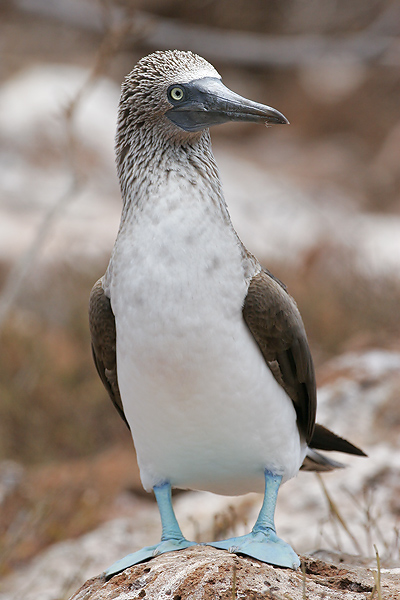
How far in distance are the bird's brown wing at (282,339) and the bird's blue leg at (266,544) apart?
463 millimetres

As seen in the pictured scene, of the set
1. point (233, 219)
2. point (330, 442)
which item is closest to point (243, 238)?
point (233, 219)

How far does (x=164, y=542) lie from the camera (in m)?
3.35

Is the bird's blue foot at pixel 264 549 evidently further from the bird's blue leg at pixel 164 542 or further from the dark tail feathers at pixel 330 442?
the dark tail feathers at pixel 330 442

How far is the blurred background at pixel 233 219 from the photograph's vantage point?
5836 millimetres

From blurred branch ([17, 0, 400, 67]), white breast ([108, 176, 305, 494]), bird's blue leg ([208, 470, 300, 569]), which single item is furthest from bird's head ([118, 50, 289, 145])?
blurred branch ([17, 0, 400, 67])

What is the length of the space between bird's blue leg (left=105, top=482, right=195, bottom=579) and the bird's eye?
5.72 feet

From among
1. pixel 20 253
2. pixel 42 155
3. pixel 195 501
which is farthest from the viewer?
pixel 42 155

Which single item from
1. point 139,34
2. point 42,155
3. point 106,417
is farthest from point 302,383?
point 42,155

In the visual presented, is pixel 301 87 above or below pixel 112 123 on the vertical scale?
above

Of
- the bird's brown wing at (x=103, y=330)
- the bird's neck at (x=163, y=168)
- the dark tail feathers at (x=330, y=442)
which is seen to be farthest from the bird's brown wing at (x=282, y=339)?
the bird's brown wing at (x=103, y=330)

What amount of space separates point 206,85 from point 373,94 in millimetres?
17125

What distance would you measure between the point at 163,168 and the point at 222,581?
1701 millimetres

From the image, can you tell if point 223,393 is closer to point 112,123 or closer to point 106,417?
point 106,417

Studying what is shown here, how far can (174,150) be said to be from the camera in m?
3.38
